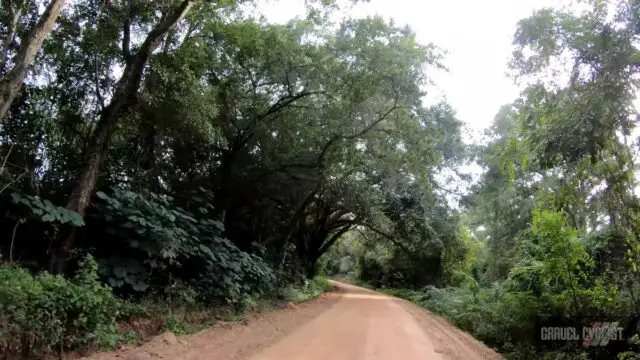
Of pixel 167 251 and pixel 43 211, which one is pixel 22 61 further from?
pixel 167 251

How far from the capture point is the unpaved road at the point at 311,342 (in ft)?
20.5

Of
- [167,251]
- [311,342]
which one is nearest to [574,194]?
[311,342]

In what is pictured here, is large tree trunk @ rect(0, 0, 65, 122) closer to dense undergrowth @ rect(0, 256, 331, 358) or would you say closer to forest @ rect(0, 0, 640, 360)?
forest @ rect(0, 0, 640, 360)

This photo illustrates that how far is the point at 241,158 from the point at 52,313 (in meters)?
9.16

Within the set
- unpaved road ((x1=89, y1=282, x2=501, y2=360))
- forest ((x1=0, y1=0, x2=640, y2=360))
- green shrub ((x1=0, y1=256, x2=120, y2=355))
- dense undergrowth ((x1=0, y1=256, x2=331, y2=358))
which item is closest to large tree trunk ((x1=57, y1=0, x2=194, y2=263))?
forest ((x1=0, y1=0, x2=640, y2=360))

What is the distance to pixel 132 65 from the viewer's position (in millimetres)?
7980

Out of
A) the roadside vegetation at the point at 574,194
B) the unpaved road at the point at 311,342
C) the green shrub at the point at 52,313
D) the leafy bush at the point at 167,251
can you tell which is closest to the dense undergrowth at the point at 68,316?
the green shrub at the point at 52,313

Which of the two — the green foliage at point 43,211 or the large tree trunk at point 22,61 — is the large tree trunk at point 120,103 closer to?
the green foliage at point 43,211

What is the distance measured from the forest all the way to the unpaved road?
25.6 inches

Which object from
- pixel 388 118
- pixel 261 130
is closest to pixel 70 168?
pixel 261 130

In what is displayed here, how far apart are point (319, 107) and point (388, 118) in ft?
6.95

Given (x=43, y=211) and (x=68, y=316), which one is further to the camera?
(x=43, y=211)

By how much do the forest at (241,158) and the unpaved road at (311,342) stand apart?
65 cm

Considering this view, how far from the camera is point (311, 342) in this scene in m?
7.91
